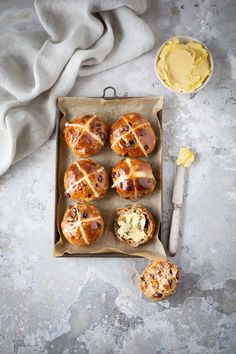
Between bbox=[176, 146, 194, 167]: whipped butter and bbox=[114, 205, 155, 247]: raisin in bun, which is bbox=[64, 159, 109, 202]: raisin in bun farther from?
bbox=[176, 146, 194, 167]: whipped butter

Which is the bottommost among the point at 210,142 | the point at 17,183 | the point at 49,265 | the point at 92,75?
the point at 49,265

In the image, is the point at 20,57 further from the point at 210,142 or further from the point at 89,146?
the point at 210,142

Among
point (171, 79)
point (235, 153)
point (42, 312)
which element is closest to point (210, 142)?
point (235, 153)

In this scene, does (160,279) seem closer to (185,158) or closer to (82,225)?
(82,225)

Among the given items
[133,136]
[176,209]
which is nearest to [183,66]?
[133,136]

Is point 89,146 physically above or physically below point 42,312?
above

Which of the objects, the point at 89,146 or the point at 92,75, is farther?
the point at 92,75

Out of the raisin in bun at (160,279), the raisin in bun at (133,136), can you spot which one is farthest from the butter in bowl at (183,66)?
the raisin in bun at (160,279)
